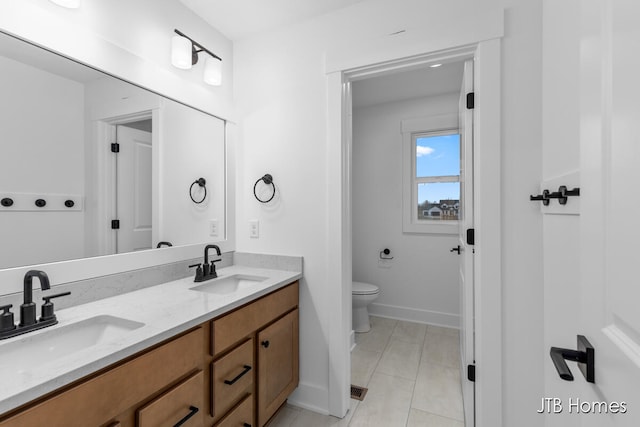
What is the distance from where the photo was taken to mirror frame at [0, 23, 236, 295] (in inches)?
42.0

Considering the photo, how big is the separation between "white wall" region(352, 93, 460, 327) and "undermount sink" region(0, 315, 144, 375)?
8.48 ft

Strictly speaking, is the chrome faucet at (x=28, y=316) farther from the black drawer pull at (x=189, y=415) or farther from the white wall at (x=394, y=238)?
the white wall at (x=394, y=238)

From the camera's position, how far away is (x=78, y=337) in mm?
1046

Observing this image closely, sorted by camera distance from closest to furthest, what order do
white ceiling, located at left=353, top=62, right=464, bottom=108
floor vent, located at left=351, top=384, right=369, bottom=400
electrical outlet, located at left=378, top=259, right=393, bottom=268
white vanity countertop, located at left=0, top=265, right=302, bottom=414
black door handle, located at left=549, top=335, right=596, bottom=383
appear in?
black door handle, located at left=549, top=335, right=596, bottom=383, white vanity countertop, located at left=0, top=265, right=302, bottom=414, floor vent, located at left=351, top=384, right=369, bottom=400, white ceiling, located at left=353, top=62, right=464, bottom=108, electrical outlet, located at left=378, top=259, right=393, bottom=268

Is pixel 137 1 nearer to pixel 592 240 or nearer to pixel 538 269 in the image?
pixel 592 240

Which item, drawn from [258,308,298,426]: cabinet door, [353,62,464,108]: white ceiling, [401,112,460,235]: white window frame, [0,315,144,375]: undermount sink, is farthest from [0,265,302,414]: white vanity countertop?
[353,62,464,108]: white ceiling

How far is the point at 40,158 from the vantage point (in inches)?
45.3

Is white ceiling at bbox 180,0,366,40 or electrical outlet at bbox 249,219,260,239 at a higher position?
white ceiling at bbox 180,0,366,40

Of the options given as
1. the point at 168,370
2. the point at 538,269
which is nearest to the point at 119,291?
the point at 168,370

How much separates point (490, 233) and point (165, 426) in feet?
5.07

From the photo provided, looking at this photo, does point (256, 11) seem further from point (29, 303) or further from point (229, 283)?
point (29, 303)

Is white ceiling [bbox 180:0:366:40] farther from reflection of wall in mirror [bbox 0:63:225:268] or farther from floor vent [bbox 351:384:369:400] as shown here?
floor vent [bbox 351:384:369:400]

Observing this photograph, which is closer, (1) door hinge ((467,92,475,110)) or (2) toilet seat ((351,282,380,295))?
(1) door hinge ((467,92,475,110))

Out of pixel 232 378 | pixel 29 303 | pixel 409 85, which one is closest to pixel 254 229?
pixel 232 378
